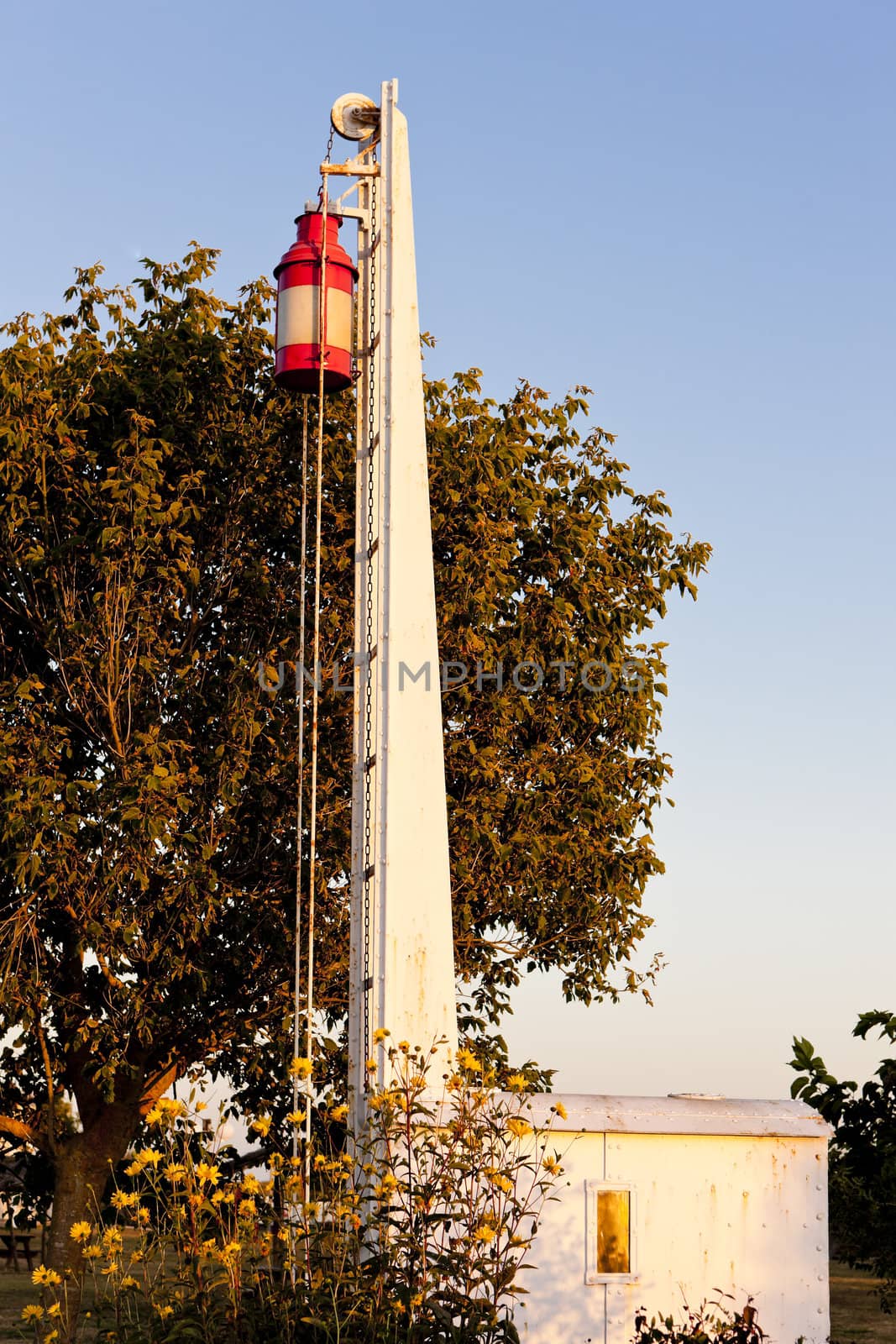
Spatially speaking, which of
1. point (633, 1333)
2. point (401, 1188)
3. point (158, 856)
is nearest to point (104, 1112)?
point (158, 856)

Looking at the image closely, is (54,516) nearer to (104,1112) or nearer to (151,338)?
(151,338)

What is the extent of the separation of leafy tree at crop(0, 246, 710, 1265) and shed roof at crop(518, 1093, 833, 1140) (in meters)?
7.05

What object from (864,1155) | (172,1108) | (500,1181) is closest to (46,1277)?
(172,1108)

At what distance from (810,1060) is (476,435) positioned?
13.2 m

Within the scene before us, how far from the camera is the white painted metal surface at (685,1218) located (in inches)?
467

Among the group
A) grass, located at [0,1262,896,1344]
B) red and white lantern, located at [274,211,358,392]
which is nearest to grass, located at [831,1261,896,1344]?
grass, located at [0,1262,896,1344]

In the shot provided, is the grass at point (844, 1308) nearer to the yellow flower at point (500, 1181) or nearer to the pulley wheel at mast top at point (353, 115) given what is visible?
the yellow flower at point (500, 1181)

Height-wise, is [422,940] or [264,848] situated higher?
[264,848]

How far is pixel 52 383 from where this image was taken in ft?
66.0

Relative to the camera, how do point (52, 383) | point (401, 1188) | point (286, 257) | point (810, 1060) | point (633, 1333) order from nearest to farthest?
point (401, 1188) → point (810, 1060) → point (633, 1333) → point (286, 257) → point (52, 383)

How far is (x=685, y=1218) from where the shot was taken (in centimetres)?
1214

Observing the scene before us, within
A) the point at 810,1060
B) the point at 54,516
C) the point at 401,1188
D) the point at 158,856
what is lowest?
the point at 401,1188

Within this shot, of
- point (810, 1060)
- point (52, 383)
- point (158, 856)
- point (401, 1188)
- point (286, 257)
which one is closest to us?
point (401, 1188)

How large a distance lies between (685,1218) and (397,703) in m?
4.73
